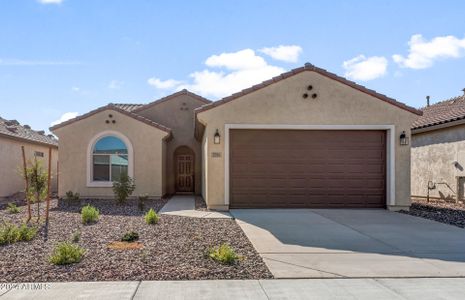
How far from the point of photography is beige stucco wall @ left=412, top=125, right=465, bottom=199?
1584 centimetres

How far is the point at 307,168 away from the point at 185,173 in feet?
29.4

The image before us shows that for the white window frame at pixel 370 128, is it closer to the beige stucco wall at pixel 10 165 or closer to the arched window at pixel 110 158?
the arched window at pixel 110 158

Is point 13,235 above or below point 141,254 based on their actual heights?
above

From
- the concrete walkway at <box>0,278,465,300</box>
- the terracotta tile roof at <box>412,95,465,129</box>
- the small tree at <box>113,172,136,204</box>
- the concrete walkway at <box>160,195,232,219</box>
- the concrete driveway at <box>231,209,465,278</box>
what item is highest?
the terracotta tile roof at <box>412,95,465,129</box>

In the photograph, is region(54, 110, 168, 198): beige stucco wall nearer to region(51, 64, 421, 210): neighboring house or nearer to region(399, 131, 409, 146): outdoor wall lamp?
region(51, 64, 421, 210): neighboring house

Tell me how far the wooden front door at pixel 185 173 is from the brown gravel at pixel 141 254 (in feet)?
32.6

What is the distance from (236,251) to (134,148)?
1098cm

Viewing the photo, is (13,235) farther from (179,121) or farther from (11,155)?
(179,121)

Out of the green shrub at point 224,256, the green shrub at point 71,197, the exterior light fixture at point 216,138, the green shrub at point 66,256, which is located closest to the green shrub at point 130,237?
the green shrub at point 66,256

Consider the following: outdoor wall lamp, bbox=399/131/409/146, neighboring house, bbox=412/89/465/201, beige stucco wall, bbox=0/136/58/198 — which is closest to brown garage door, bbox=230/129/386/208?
outdoor wall lamp, bbox=399/131/409/146

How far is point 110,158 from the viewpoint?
1762 cm

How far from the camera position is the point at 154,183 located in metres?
17.8

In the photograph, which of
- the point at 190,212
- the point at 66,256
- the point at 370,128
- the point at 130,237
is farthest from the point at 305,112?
the point at 66,256

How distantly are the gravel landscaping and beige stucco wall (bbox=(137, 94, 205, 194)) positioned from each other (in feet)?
33.9
